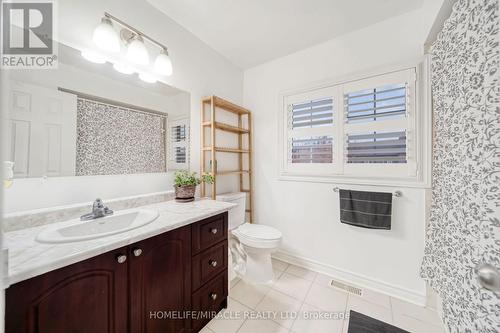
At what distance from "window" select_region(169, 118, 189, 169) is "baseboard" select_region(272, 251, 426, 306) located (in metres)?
1.53

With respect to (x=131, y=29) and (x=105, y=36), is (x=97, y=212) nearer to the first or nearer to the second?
(x=105, y=36)

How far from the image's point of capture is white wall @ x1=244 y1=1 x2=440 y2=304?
1.52 metres

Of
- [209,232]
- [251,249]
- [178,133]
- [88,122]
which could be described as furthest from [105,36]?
[251,249]

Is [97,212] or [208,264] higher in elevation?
[97,212]

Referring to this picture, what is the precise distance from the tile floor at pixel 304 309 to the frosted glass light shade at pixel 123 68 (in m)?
1.88

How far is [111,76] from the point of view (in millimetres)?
1257

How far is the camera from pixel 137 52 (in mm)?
1270

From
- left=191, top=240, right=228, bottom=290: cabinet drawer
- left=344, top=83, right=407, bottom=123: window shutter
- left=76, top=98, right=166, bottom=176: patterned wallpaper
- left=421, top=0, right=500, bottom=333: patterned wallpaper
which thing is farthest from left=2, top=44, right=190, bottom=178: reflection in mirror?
left=421, top=0, right=500, bottom=333: patterned wallpaper

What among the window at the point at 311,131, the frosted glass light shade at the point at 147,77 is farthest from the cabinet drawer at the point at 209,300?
the frosted glass light shade at the point at 147,77

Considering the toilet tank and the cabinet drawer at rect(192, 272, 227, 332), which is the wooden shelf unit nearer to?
the toilet tank

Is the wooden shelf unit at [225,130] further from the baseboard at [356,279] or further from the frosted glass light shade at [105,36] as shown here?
the frosted glass light shade at [105,36]

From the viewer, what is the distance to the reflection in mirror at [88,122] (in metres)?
0.95

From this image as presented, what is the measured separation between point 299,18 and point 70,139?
194 cm

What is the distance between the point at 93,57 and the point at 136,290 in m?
1.37
